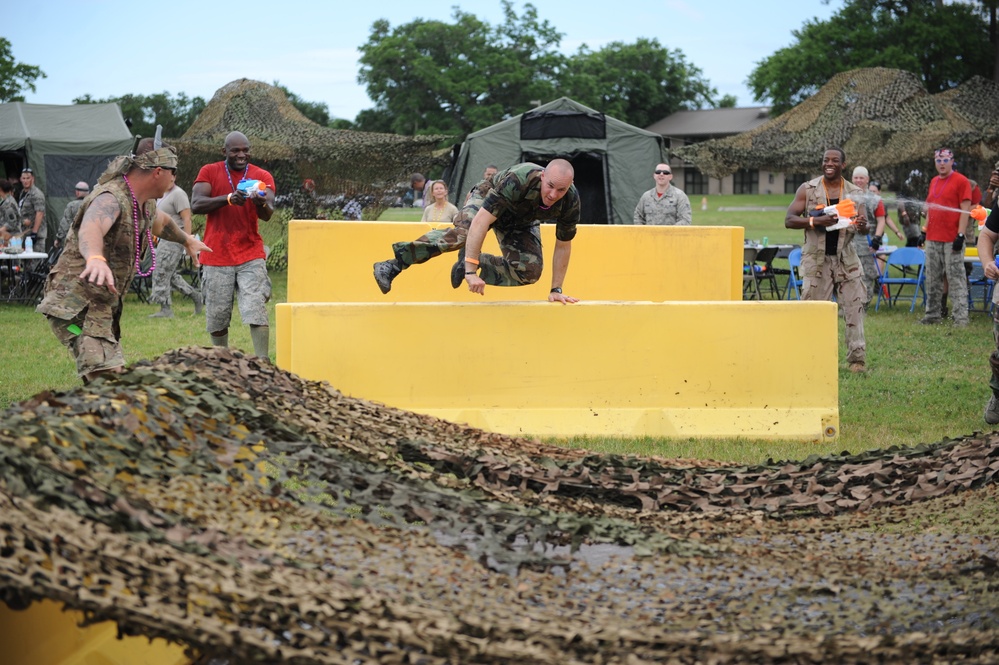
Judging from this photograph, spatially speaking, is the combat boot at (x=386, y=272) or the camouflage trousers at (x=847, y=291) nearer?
the combat boot at (x=386, y=272)

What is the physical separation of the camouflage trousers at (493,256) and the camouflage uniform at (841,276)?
138 inches

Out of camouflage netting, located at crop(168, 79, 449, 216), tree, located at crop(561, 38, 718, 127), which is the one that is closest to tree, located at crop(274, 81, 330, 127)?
tree, located at crop(561, 38, 718, 127)

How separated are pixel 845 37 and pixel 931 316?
5338cm

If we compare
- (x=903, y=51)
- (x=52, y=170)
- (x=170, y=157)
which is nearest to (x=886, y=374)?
(x=170, y=157)

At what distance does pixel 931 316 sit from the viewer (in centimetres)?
1454

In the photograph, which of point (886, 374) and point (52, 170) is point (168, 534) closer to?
point (886, 374)

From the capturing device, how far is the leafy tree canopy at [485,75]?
267ft

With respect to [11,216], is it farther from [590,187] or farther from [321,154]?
[590,187]

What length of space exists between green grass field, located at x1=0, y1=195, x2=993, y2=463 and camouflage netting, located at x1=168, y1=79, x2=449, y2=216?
502 centimetres

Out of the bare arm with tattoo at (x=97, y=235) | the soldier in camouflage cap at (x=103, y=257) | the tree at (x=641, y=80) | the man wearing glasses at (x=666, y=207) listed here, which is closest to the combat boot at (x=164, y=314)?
the man wearing glasses at (x=666, y=207)

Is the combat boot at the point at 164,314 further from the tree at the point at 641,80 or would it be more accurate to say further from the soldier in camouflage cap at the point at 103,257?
the tree at the point at 641,80

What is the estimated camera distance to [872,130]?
24.0m

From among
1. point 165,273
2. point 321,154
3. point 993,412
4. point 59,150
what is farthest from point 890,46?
point 993,412

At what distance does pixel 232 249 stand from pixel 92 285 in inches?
111
